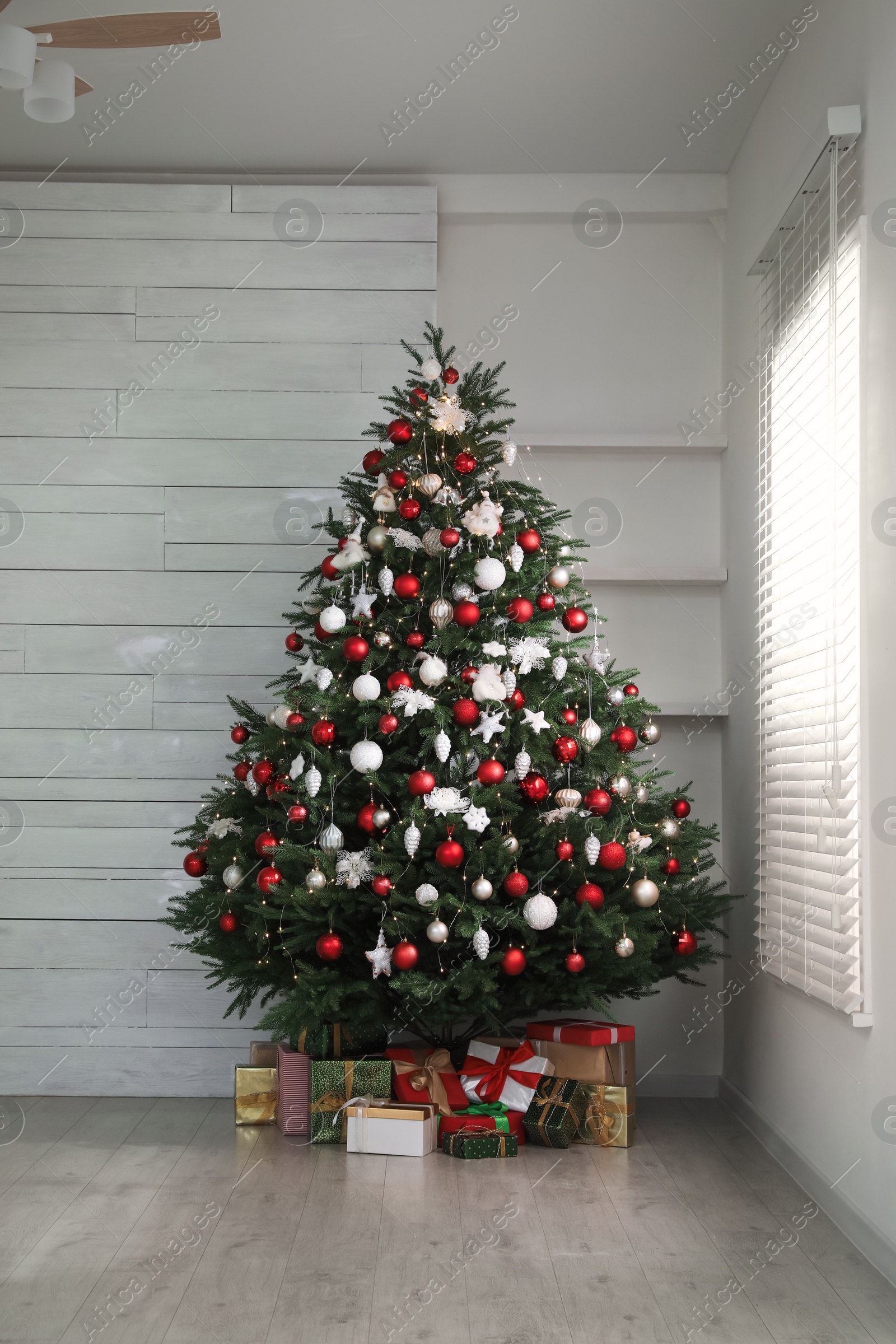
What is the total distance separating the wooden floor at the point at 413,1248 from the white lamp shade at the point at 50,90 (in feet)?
7.59

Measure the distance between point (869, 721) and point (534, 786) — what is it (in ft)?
2.69

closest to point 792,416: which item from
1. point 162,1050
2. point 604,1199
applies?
point 604,1199

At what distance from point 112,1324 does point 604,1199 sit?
110 cm

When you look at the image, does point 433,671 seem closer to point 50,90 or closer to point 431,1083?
point 431,1083

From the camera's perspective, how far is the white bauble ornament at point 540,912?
2.60 m

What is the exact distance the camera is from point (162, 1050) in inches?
135

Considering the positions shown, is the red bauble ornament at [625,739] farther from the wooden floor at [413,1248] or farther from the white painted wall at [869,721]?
the wooden floor at [413,1248]

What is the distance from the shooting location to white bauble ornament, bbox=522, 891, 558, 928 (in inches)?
102

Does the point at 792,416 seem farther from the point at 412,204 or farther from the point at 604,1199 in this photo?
the point at 604,1199

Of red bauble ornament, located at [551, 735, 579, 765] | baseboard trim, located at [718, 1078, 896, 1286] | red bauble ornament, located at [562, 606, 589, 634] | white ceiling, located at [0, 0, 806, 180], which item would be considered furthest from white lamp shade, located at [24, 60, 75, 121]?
baseboard trim, located at [718, 1078, 896, 1286]

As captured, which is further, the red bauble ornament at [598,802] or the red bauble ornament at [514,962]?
the red bauble ornament at [598,802]

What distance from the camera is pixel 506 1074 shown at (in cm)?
291

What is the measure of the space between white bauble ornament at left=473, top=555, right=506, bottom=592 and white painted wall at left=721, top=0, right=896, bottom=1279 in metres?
0.85

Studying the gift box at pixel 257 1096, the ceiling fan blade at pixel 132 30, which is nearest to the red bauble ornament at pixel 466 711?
the gift box at pixel 257 1096
